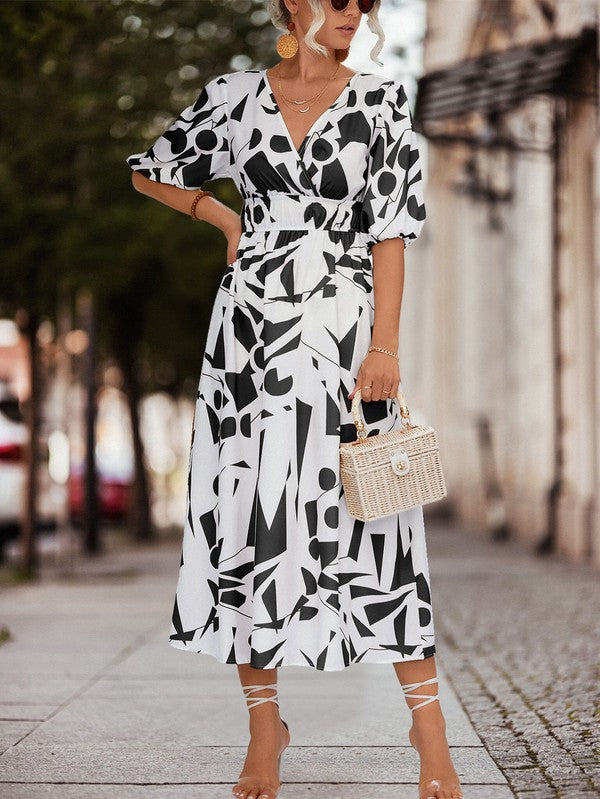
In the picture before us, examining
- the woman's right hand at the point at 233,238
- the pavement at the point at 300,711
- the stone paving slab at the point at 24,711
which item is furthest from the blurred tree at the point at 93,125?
the woman's right hand at the point at 233,238

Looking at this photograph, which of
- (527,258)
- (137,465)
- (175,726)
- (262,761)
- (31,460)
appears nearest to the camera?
(262,761)

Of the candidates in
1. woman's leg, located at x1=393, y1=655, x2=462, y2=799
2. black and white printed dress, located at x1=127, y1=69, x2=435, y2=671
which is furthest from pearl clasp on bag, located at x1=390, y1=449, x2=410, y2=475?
woman's leg, located at x1=393, y1=655, x2=462, y2=799

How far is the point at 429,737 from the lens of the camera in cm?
328

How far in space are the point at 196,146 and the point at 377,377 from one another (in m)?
0.83

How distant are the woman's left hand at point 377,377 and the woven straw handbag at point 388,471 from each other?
0.10ft

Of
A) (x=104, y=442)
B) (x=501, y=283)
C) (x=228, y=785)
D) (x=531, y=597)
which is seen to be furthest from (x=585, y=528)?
(x=104, y=442)

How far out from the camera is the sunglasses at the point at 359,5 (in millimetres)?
3363

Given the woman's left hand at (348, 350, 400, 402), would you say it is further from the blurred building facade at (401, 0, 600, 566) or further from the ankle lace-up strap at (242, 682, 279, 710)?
the blurred building facade at (401, 0, 600, 566)

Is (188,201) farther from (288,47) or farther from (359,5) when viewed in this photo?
(359,5)

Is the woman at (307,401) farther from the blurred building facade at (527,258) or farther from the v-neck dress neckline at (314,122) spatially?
the blurred building facade at (527,258)

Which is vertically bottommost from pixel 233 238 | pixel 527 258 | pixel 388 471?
pixel 388 471

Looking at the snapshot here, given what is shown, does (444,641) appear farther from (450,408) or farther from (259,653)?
(450,408)

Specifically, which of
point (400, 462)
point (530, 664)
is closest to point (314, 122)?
point (400, 462)

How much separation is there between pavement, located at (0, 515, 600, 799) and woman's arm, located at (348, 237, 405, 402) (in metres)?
1.02
